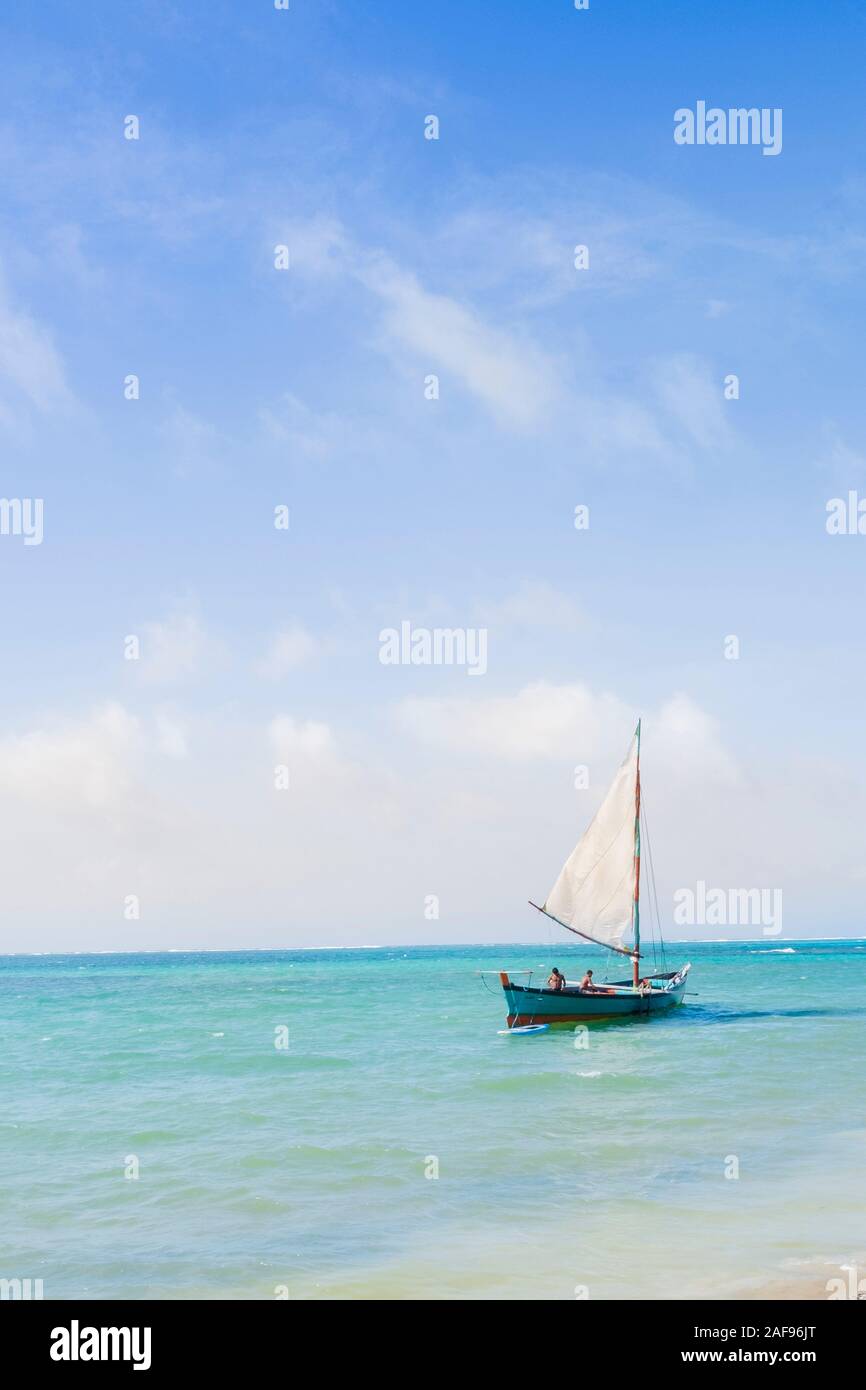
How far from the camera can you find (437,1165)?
63.7ft

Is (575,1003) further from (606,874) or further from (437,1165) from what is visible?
(437,1165)

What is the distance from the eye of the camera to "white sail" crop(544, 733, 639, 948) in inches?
1784

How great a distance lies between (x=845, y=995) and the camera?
212 feet

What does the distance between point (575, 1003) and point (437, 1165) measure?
81.3 ft

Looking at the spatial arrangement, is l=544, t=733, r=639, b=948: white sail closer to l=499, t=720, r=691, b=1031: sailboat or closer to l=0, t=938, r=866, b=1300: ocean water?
l=499, t=720, r=691, b=1031: sailboat

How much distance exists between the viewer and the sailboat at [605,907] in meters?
42.6

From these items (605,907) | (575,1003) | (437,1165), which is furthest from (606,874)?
(437,1165)

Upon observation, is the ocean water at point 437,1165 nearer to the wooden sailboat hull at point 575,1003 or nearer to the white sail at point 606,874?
the wooden sailboat hull at point 575,1003

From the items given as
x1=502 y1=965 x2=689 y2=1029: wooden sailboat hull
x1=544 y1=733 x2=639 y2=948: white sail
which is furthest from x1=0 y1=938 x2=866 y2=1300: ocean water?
x1=544 y1=733 x2=639 y2=948: white sail

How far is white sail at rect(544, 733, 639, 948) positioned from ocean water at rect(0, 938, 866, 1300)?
536 cm

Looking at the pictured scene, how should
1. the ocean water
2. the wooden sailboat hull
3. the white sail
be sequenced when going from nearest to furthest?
the ocean water < the wooden sailboat hull < the white sail
